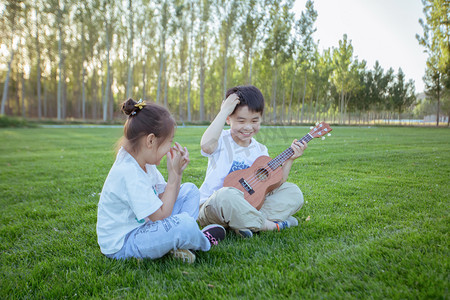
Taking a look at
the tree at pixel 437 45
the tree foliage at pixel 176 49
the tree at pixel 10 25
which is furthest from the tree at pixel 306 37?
the tree at pixel 10 25

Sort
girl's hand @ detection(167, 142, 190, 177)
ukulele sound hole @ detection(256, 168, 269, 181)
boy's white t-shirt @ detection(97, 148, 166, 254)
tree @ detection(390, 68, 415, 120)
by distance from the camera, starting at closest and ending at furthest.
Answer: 1. boy's white t-shirt @ detection(97, 148, 166, 254)
2. girl's hand @ detection(167, 142, 190, 177)
3. ukulele sound hole @ detection(256, 168, 269, 181)
4. tree @ detection(390, 68, 415, 120)

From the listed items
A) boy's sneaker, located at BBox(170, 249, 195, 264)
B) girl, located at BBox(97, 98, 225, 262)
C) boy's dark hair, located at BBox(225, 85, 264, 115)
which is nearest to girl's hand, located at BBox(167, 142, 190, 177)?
girl, located at BBox(97, 98, 225, 262)

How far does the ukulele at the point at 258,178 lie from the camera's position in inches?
110

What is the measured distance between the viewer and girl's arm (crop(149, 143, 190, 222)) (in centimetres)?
210

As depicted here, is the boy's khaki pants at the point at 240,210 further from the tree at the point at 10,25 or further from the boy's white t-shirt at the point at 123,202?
the tree at the point at 10,25

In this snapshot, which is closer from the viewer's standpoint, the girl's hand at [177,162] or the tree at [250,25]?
the girl's hand at [177,162]

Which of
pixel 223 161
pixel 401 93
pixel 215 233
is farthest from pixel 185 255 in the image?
pixel 401 93

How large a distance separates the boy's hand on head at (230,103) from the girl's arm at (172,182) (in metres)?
0.76

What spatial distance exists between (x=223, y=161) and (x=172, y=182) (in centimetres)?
90

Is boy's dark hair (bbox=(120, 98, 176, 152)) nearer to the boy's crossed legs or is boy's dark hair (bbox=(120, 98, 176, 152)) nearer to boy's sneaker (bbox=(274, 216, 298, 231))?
the boy's crossed legs

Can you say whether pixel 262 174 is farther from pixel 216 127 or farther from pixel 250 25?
pixel 250 25

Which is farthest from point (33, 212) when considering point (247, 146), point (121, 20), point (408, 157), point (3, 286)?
point (121, 20)

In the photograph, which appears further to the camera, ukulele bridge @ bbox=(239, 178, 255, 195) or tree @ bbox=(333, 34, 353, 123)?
tree @ bbox=(333, 34, 353, 123)

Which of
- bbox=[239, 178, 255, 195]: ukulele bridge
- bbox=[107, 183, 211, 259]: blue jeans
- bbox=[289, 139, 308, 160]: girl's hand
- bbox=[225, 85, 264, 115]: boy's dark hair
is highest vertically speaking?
bbox=[225, 85, 264, 115]: boy's dark hair
